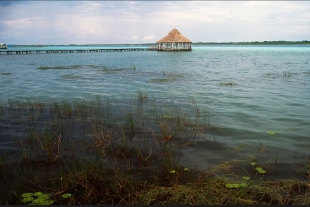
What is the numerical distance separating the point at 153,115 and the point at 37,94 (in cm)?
805

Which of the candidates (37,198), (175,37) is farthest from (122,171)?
(175,37)

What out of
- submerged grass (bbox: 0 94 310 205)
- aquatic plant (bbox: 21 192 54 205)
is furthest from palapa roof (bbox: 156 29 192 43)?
aquatic plant (bbox: 21 192 54 205)

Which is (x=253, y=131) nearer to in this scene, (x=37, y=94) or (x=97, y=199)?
(x=97, y=199)

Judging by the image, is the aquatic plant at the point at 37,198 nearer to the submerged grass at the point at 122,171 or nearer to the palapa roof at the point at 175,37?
the submerged grass at the point at 122,171

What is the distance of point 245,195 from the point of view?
4254mm

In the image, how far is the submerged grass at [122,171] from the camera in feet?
14.2

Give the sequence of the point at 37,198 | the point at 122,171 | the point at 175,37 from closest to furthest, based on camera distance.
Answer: the point at 37,198
the point at 122,171
the point at 175,37

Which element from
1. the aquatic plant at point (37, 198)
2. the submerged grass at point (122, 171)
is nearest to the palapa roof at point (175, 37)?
the submerged grass at point (122, 171)

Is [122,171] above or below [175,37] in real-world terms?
below

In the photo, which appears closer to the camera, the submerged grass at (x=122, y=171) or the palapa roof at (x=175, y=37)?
the submerged grass at (x=122, y=171)

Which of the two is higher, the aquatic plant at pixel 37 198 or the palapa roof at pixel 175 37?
the palapa roof at pixel 175 37

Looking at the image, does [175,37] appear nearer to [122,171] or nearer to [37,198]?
[122,171]

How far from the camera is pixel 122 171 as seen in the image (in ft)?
17.7

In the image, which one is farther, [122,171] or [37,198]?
[122,171]
